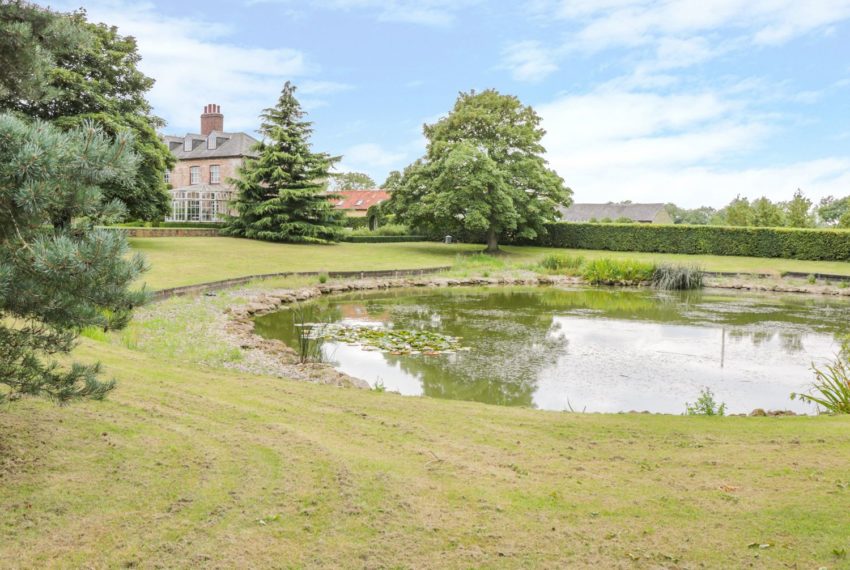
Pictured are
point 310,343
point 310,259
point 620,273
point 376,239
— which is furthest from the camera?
point 376,239

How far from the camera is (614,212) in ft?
208

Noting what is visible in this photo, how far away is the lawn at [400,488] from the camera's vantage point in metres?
3.05

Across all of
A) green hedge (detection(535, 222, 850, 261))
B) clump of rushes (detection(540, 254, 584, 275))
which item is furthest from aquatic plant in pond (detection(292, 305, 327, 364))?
green hedge (detection(535, 222, 850, 261))

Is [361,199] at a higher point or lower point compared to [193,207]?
higher

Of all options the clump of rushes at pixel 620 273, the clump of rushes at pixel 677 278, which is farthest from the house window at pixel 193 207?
the clump of rushes at pixel 677 278

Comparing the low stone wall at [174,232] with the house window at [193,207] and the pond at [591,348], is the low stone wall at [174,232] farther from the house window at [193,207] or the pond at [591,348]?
the pond at [591,348]

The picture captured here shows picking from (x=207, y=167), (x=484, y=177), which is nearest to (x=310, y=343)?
(x=484, y=177)

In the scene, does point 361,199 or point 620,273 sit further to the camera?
point 361,199

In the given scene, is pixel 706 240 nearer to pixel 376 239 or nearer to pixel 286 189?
pixel 376 239

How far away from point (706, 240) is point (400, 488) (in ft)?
102

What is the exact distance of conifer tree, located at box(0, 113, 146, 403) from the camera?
9.68 ft

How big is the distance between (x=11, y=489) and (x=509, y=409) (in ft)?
13.0

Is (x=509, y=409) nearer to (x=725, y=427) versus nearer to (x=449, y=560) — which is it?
(x=725, y=427)

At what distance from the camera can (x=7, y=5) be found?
6.05 metres
